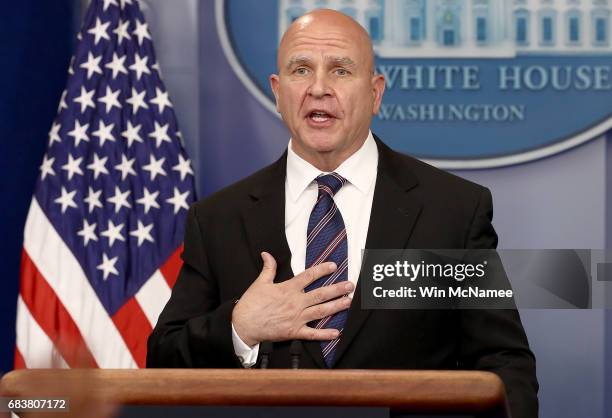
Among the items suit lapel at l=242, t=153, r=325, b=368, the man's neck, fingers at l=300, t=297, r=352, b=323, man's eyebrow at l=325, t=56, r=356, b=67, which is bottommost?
fingers at l=300, t=297, r=352, b=323

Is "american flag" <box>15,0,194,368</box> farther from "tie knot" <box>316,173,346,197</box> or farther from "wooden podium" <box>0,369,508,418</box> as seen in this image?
"wooden podium" <box>0,369,508,418</box>

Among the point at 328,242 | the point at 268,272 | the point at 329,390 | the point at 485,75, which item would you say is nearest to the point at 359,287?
the point at 328,242

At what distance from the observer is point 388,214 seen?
209 centimetres

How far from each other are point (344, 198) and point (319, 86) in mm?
247

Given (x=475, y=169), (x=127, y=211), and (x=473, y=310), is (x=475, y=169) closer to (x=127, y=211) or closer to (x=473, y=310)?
(x=127, y=211)

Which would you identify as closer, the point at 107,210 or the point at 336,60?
the point at 336,60

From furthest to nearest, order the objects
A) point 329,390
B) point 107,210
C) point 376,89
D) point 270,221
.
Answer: point 107,210, point 376,89, point 270,221, point 329,390

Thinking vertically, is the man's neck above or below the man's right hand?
above

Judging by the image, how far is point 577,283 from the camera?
3.00m

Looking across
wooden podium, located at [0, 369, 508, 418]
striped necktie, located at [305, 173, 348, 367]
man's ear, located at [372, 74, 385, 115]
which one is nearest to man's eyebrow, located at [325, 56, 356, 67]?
man's ear, located at [372, 74, 385, 115]

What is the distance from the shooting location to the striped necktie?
1983 mm

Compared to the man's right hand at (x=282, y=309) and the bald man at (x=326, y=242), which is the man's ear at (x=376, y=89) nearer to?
the bald man at (x=326, y=242)

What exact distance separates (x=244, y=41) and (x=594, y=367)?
1.66 m

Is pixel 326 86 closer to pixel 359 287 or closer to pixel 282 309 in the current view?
pixel 359 287
